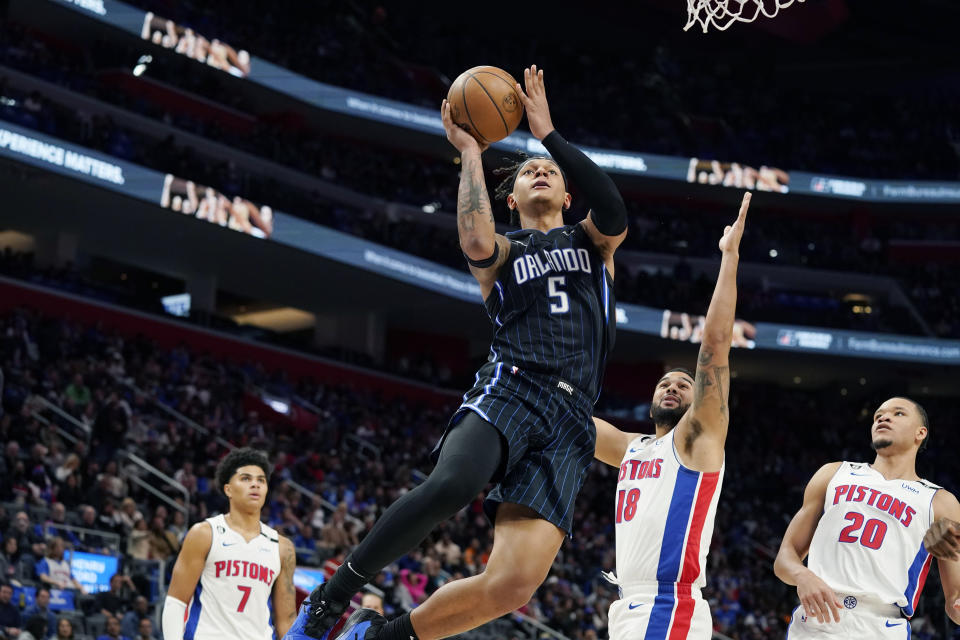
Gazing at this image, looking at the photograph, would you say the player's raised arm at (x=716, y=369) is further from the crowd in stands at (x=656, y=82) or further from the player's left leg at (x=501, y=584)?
the crowd in stands at (x=656, y=82)

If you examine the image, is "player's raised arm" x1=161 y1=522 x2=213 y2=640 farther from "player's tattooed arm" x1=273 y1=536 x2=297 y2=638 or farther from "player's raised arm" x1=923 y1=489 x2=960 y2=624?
"player's raised arm" x1=923 y1=489 x2=960 y2=624

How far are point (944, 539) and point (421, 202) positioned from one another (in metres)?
24.1

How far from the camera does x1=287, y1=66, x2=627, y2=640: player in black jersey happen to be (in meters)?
4.27

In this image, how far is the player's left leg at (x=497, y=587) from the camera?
4.38 meters

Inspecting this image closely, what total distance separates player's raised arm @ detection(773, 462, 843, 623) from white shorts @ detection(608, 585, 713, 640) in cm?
69

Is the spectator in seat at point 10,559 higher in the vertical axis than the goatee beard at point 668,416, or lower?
lower

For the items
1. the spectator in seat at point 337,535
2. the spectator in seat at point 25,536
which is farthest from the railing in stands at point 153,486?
the spectator in seat at point 25,536

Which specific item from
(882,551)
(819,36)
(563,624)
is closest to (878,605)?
(882,551)

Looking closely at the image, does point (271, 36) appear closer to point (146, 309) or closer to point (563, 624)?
point (146, 309)

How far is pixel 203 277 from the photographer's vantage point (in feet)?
88.8

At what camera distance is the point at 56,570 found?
11422 mm

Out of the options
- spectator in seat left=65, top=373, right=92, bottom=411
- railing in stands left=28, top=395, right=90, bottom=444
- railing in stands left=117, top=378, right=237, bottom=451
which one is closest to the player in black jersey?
railing in stands left=28, top=395, right=90, bottom=444

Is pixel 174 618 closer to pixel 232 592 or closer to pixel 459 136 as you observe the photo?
pixel 232 592

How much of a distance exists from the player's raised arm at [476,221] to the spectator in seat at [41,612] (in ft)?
24.0
